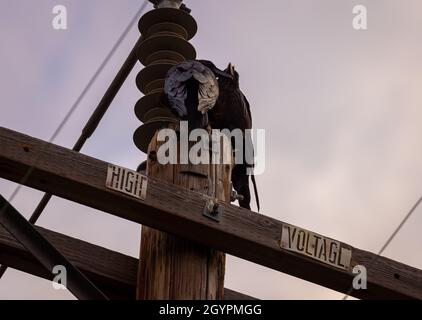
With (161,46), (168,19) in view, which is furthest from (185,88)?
(168,19)

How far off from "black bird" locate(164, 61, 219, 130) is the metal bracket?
0.53m

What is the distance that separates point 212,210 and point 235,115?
979 mm

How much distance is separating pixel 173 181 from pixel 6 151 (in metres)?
0.78

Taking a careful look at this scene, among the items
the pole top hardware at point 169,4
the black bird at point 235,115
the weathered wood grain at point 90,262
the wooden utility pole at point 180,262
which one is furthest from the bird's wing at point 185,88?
the pole top hardware at point 169,4

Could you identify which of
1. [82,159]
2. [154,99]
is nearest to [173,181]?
[82,159]

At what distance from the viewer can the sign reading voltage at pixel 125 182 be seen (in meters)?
3.33

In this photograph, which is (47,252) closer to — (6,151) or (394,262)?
(6,151)

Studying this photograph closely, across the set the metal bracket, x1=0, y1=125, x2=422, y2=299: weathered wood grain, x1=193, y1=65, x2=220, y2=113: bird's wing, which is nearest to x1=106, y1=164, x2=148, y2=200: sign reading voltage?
x1=0, y1=125, x2=422, y2=299: weathered wood grain

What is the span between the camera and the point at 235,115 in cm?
437

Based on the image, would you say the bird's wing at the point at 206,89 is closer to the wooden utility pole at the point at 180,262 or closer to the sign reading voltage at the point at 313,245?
the wooden utility pole at the point at 180,262

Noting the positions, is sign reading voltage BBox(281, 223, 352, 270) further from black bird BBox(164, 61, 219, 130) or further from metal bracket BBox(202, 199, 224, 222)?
black bird BBox(164, 61, 219, 130)

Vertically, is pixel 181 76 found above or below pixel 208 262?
above

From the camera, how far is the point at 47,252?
3.23 metres
